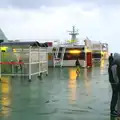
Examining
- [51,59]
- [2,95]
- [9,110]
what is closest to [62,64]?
[51,59]

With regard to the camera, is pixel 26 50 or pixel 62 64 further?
pixel 62 64

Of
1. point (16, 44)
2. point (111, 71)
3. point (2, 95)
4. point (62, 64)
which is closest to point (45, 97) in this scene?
point (2, 95)

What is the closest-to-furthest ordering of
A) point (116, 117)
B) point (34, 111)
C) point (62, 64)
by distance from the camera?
point (116, 117)
point (34, 111)
point (62, 64)

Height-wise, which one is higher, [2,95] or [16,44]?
[16,44]

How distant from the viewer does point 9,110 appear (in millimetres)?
12086

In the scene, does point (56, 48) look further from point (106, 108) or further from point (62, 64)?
point (106, 108)

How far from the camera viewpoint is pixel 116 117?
36.0 feet

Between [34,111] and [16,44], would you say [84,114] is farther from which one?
A: [16,44]

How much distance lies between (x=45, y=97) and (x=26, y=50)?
1072 cm

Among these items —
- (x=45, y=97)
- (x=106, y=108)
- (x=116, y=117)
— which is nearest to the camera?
(x=116, y=117)

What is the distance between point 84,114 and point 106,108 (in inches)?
60.1

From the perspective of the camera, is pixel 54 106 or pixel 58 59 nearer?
pixel 54 106

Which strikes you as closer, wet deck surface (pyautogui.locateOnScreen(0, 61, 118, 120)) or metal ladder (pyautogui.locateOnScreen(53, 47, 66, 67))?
wet deck surface (pyautogui.locateOnScreen(0, 61, 118, 120))

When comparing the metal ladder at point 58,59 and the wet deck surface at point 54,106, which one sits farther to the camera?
the metal ladder at point 58,59
